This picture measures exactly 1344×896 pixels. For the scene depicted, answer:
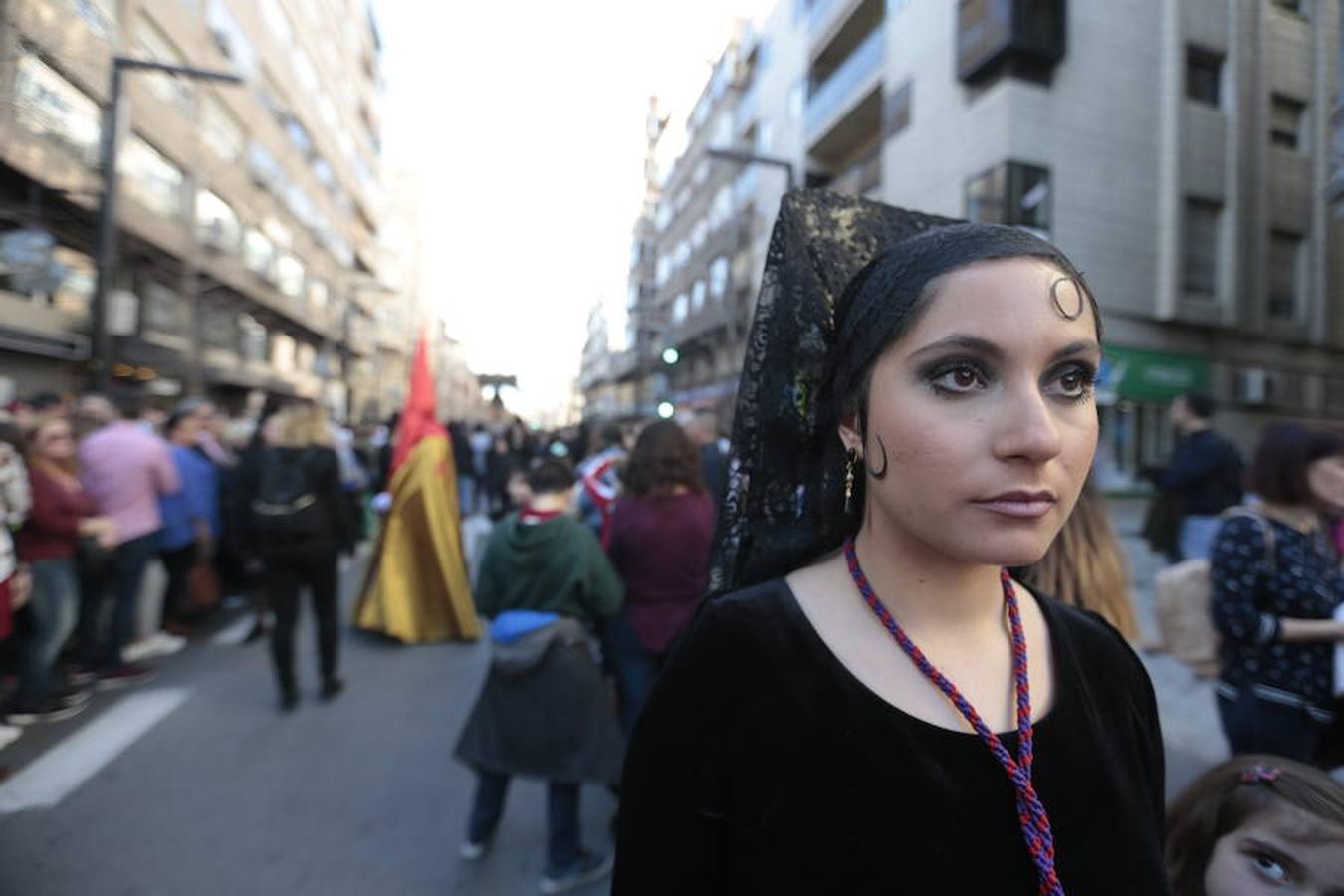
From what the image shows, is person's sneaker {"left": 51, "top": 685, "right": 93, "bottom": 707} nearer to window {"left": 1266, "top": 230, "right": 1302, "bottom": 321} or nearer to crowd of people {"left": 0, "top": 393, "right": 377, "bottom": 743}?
crowd of people {"left": 0, "top": 393, "right": 377, "bottom": 743}

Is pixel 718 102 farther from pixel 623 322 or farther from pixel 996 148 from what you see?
pixel 623 322

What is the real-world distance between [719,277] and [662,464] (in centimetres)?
2508

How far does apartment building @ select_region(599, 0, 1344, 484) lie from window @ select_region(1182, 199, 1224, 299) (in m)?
0.03

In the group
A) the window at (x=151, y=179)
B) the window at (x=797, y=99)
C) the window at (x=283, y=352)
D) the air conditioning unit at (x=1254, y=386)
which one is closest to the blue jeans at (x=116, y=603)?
the window at (x=151, y=179)

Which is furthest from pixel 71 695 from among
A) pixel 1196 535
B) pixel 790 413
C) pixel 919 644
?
pixel 1196 535

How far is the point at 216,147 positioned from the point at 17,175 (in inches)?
376

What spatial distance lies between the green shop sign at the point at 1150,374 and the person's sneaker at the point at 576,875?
1328cm

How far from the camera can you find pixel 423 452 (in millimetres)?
5691

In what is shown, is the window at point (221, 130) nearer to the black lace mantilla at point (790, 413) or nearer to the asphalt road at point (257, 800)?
the asphalt road at point (257, 800)

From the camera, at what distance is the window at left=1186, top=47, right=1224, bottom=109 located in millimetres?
12914

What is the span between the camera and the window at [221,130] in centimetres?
2030

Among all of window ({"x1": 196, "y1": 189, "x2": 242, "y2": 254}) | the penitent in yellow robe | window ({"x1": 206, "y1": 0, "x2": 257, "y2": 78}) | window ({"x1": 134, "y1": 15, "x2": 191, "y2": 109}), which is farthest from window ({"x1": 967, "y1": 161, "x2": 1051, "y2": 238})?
window ({"x1": 196, "y1": 189, "x2": 242, "y2": 254})

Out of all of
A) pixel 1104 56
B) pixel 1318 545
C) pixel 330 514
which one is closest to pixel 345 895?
pixel 330 514

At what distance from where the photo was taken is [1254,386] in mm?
13930
